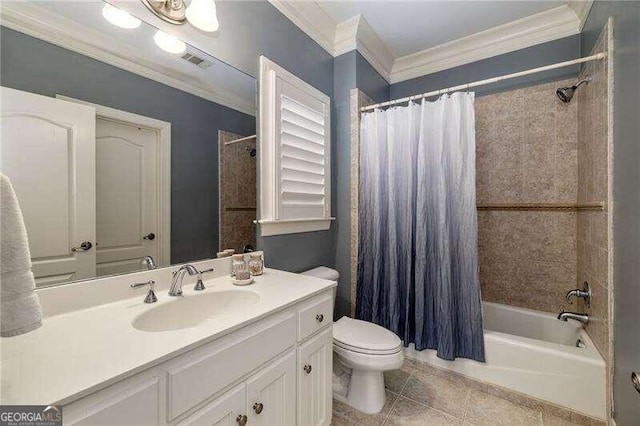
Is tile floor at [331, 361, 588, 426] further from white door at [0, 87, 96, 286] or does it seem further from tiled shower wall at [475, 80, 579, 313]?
white door at [0, 87, 96, 286]

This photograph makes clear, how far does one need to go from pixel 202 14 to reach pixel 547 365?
2.62 meters

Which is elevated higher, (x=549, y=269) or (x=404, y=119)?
(x=404, y=119)

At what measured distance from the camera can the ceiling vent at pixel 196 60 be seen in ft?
4.16

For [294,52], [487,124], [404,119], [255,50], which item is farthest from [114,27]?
[487,124]

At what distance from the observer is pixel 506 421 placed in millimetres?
1471

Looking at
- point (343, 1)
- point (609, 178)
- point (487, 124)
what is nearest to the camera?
point (609, 178)

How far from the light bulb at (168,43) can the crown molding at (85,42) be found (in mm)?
86

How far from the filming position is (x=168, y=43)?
1194mm

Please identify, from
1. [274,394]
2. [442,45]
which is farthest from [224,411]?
[442,45]

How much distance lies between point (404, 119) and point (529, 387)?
6.19ft

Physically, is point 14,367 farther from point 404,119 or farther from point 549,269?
point 549,269

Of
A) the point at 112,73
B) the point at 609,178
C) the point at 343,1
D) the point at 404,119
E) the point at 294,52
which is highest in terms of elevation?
the point at 343,1

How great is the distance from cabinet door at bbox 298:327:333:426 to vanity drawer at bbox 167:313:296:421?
16 cm

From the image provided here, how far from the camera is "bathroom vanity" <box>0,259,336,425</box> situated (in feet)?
1.88
